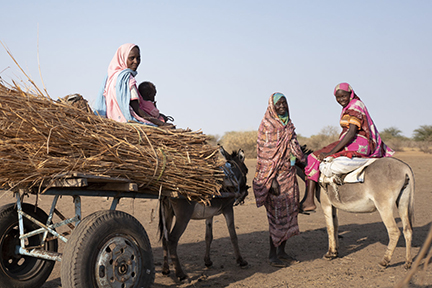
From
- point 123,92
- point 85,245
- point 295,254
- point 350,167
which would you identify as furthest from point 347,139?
point 85,245

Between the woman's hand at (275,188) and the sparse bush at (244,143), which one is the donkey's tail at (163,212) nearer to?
the woman's hand at (275,188)

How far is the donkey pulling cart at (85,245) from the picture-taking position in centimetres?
320

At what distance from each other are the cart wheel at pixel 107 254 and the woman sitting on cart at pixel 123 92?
1.27m

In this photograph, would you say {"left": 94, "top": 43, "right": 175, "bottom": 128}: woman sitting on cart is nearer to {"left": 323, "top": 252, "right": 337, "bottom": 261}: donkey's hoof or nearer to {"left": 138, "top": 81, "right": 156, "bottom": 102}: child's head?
{"left": 138, "top": 81, "right": 156, "bottom": 102}: child's head

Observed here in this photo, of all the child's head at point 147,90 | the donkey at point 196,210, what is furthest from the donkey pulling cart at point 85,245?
the child's head at point 147,90

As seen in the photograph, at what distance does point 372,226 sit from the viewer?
8.71m

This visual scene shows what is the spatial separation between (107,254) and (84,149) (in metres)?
0.98

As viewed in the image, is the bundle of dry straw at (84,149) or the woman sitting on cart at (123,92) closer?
the bundle of dry straw at (84,149)

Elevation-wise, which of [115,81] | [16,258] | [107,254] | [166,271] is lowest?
[166,271]

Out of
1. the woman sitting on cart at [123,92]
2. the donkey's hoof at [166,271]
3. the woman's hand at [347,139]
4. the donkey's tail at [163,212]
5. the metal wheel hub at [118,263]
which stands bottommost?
the donkey's hoof at [166,271]

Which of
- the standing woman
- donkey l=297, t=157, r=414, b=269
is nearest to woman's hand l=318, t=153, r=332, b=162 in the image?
the standing woman

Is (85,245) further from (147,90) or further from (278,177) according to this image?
(278,177)

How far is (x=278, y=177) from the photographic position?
5926 millimetres

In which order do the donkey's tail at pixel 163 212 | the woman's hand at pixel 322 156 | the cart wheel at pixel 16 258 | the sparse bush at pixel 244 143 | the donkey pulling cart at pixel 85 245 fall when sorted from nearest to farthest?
1. the donkey pulling cart at pixel 85 245
2. the cart wheel at pixel 16 258
3. the donkey's tail at pixel 163 212
4. the woman's hand at pixel 322 156
5. the sparse bush at pixel 244 143
